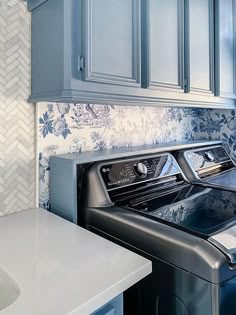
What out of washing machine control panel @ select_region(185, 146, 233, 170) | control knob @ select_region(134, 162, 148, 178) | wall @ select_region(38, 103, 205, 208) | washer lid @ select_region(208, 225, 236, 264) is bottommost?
washer lid @ select_region(208, 225, 236, 264)

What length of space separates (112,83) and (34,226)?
62cm

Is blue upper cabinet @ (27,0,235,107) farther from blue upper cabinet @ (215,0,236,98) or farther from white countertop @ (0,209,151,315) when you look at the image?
white countertop @ (0,209,151,315)

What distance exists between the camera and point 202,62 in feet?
5.33

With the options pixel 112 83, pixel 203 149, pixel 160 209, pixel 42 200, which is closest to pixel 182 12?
pixel 112 83

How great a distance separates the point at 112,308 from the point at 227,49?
5.67ft

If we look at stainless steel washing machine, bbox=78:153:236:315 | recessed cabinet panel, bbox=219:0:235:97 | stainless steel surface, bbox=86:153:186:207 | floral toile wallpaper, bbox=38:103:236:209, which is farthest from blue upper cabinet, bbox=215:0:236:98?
stainless steel surface, bbox=86:153:186:207

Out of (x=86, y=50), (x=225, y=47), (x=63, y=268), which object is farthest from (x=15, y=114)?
(x=225, y=47)

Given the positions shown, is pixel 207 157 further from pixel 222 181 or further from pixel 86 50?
pixel 86 50

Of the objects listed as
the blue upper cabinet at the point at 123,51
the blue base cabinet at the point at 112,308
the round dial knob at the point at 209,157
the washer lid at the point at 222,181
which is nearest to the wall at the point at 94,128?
the blue upper cabinet at the point at 123,51

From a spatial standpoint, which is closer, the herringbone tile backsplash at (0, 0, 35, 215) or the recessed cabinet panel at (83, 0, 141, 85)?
the recessed cabinet panel at (83, 0, 141, 85)

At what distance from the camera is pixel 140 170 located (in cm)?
136

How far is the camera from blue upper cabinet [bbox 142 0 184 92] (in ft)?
4.10

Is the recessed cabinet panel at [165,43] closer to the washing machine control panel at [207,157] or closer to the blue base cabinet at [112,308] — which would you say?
the washing machine control panel at [207,157]

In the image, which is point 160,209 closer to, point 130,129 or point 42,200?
point 42,200
